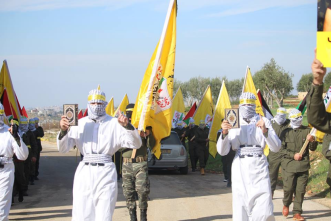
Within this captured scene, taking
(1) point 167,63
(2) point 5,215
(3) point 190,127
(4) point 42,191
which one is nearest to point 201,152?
(3) point 190,127

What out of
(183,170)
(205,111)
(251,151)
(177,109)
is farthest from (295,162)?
(177,109)

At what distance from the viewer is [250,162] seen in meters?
7.73

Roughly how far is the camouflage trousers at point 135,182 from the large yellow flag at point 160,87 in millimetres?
546

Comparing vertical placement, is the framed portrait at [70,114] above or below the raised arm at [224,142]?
above

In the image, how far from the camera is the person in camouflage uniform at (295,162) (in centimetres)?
1088

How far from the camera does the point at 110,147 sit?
267 inches

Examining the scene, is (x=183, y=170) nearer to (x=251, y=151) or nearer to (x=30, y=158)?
(x=30, y=158)

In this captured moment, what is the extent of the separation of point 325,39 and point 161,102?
246 inches

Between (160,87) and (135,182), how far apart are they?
192 cm

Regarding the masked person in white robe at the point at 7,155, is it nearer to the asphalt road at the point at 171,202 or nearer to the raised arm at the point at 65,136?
the asphalt road at the point at 171,202

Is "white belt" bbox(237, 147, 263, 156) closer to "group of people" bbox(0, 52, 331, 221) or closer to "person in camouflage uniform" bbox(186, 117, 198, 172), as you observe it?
"group of people" bbox(0, 52, 331, 221)

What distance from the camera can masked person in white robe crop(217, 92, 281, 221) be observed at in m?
7.45

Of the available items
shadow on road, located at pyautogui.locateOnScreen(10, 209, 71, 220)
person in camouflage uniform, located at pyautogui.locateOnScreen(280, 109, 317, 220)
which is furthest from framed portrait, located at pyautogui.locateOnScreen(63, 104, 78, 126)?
person in camouflage uniform, located at pyautogui.locateOnScreen(280, 109, 317, 220)

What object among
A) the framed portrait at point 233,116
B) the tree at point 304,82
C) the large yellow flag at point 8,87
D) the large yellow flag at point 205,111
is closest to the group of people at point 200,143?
the large yellow flag at point 205,111
